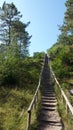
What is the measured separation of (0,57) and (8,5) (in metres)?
27.5

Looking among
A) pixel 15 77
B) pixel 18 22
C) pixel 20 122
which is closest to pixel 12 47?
pixel 15 77

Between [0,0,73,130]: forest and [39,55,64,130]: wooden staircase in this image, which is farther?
[0,0,73,130]: forest

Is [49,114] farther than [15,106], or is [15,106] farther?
[15,106]

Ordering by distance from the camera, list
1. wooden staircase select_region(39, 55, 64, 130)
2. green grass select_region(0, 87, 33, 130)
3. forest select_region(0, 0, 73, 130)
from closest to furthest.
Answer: wooden staircase select_region(39, 55, 64, 130), green grass select_region(0, 87, 33, 130), forest select_region(0, 0, 73, 130)

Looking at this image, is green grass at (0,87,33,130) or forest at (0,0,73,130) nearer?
green grass at (0,87,33,130)

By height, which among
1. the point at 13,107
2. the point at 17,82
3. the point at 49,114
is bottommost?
the point at 49,114

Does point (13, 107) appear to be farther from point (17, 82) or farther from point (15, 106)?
point (17, 82)

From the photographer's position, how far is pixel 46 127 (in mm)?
12062

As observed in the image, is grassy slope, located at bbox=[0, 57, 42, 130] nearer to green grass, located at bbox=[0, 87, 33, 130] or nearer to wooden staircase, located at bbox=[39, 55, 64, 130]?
green grass, located at bbox=[0, 87, 33, 130]

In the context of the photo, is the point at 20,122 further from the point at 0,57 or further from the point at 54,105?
the point at 0,57

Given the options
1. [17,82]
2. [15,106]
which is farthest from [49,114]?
[17,82]

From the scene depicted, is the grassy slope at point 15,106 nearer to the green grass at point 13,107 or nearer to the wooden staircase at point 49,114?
the green grass at point 13,107

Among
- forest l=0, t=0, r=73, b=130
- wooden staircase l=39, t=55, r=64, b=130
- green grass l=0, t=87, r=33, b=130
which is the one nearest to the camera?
wooden staircase l=39, t=55, r=64, b=130

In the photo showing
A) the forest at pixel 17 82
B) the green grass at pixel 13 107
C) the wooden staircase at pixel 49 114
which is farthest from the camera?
the forest at pixel 17 82
